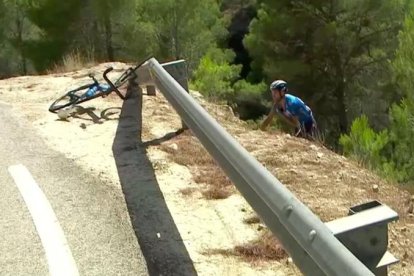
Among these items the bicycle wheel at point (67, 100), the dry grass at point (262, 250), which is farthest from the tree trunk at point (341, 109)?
the dry grass at point (262, 250)

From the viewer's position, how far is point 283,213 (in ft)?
9.98

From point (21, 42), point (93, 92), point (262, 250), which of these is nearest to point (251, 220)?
point (262, 250)

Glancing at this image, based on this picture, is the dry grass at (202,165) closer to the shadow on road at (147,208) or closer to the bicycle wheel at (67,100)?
the shadow on road at (147,208)

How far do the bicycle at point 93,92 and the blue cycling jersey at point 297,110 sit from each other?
172cm

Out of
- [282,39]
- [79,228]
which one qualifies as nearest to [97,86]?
[79,228]

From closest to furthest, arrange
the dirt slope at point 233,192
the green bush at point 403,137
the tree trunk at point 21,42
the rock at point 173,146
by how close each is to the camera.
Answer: the dirt slope at point 233,192 < the rock at point 173,146 < the green bush at point 403,137 < the tree trunk at point 21,42

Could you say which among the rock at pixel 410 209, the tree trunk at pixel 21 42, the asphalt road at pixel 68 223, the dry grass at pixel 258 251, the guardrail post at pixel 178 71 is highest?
the guardrail post at pixel 178 71

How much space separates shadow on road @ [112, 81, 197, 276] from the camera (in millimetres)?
4191

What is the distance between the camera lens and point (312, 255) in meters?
2.70

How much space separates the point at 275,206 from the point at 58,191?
9.22 ft

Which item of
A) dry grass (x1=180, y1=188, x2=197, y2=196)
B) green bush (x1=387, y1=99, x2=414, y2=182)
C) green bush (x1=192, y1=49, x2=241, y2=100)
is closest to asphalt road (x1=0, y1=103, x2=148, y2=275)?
dry grass (x1=180, y1=188, x2=197, y2=196)

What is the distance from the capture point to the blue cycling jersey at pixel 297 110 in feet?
27.0

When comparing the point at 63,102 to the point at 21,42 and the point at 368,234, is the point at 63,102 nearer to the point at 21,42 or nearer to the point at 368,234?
the point at 368,234

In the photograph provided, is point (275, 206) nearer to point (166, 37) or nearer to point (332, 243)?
point (332, 243)
